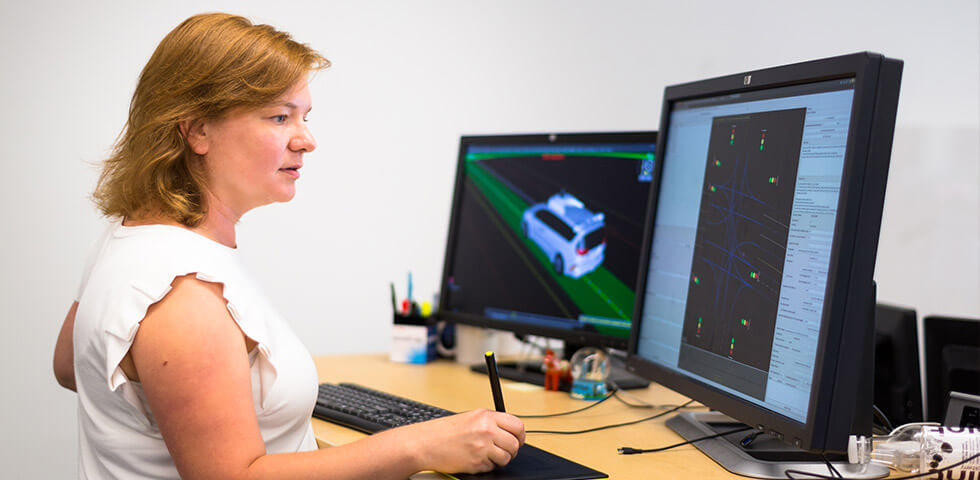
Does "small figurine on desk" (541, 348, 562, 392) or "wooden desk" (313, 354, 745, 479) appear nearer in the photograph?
"wooden desk" (313, 354, 745, 479)

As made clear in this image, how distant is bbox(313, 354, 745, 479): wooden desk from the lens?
1116 millimetres

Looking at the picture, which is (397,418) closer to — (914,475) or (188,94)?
(188,94)

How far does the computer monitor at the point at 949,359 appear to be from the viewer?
1401 millimetres

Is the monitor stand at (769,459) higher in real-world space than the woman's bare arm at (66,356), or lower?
higher

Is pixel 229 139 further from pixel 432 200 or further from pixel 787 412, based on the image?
pixel 432 200

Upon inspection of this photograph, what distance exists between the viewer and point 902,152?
9.09ft

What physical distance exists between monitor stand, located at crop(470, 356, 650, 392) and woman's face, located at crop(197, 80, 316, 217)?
759mm

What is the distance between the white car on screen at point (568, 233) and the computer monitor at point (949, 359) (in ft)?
2.08

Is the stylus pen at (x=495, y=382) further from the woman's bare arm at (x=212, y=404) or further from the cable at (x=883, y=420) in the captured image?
the cable at (x=883, y=420)

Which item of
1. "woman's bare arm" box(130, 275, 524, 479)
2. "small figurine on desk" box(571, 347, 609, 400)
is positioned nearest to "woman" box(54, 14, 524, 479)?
"woman's bare arm" box(130, 275, 524, 479)

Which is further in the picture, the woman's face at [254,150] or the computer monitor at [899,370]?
the computer monitor at [899,370]

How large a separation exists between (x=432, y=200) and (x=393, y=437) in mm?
1952

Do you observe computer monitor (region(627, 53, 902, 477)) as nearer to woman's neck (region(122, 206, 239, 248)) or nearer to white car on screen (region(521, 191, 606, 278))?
white car on screen (region(521, 191, 606, 278))

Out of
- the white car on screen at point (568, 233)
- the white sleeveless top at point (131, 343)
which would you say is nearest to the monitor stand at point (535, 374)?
the white car on screen at point (568, 233)
